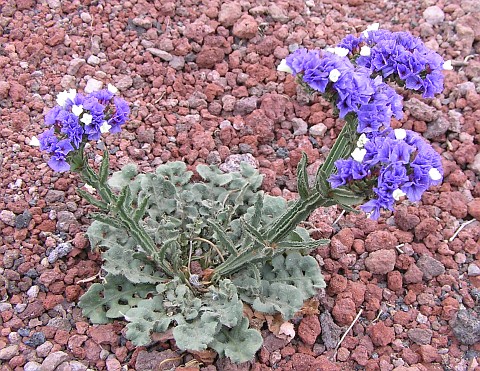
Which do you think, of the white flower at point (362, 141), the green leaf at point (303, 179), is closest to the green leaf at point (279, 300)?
the green leaf at point (303, 179)

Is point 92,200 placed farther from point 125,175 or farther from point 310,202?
point 310,202

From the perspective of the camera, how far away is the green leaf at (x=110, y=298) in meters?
3.59

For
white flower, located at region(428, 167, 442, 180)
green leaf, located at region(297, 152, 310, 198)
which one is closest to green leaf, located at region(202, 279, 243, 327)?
green leaf, located at region(297, 152, 310, 198)

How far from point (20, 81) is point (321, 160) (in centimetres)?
244

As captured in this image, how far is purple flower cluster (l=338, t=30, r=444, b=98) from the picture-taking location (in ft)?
9.61

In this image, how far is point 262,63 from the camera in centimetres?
504

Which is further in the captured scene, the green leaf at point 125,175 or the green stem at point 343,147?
the green leaf at point 125,175

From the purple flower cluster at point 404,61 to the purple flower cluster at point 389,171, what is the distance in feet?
1.46

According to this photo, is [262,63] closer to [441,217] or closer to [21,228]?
[441,217]

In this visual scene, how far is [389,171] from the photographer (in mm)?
2496

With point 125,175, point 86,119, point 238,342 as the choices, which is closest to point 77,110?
point 86,119

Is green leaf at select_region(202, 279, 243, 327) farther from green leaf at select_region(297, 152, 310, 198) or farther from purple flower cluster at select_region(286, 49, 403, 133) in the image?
purple flower cluster at select_region(286, 49, 403, 133)

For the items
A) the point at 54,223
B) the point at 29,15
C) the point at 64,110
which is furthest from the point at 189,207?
the point at 29,15

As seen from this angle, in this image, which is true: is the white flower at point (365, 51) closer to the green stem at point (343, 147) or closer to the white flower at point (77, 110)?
the green stem at point (343, 147)
